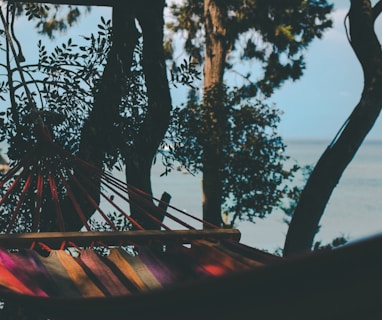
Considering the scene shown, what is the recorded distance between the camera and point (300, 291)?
116 cm

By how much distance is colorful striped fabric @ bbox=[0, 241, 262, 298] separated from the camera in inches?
85.8

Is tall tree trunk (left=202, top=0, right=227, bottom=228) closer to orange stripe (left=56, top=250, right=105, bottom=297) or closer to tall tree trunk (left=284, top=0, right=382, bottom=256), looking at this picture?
tall tree trunk (left=284, top=0, right=382, bottom=256)

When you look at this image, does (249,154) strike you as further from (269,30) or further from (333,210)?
(333,210)

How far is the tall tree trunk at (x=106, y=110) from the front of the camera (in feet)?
14.2

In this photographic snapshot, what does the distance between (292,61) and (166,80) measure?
5.01 metres

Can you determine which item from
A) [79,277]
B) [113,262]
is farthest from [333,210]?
[79,277]

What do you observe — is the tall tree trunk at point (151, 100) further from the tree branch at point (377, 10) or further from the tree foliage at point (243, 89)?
the tree foliage at point (243, 89)

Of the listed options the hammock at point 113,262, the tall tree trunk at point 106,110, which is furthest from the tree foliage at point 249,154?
the hammock at point 113,262

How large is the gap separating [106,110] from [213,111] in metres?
4.15

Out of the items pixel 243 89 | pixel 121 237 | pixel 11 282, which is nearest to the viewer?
pixel 11 282

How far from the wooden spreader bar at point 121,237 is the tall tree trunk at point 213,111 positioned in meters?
5.01

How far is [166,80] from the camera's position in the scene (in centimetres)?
489

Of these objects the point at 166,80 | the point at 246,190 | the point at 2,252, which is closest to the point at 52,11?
the point at 246,190

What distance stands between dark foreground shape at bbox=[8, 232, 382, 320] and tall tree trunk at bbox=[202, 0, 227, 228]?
651cm
